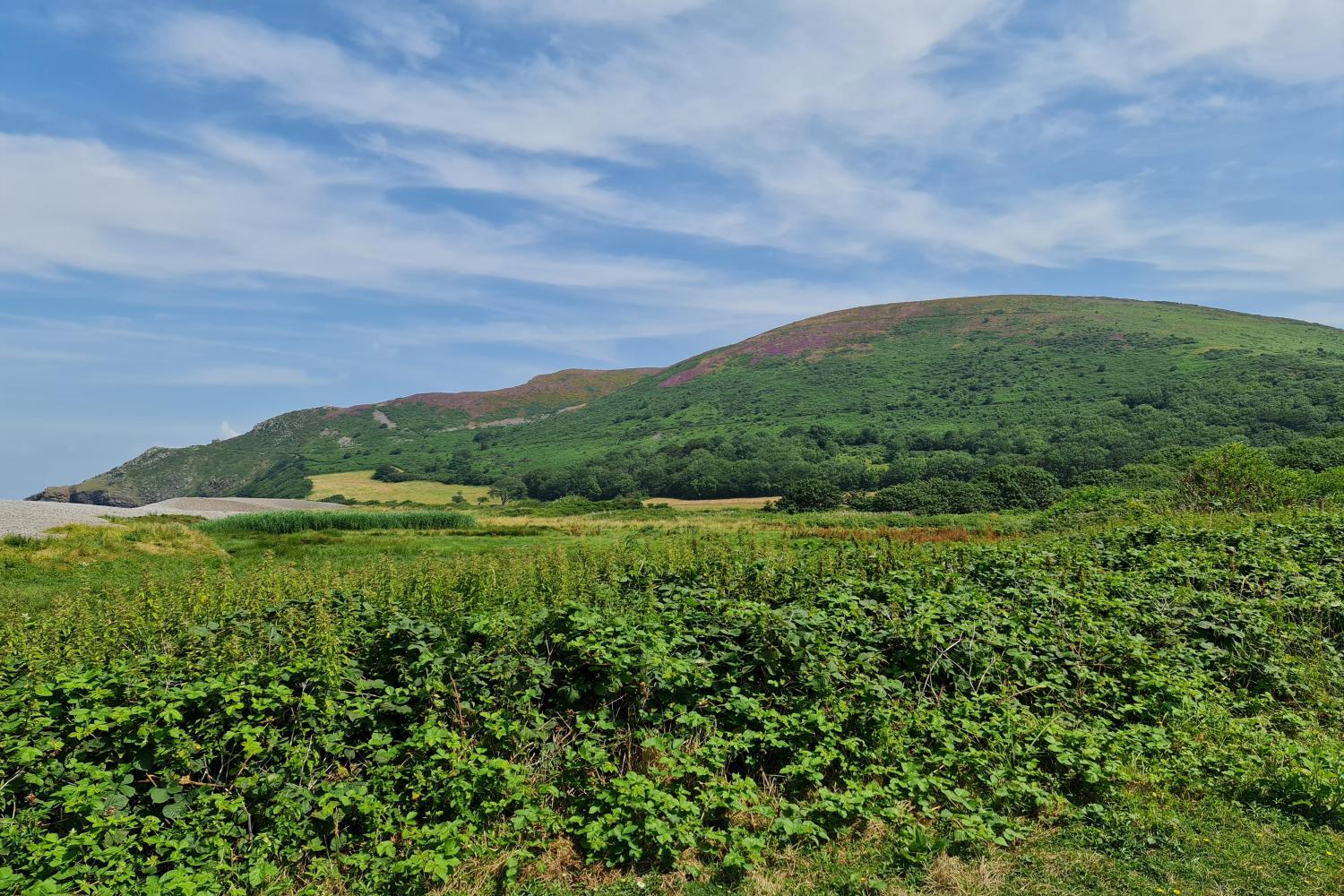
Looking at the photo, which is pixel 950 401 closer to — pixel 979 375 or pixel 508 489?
pixel 979 375

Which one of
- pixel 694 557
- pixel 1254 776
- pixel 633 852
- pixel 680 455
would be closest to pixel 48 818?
pixel 633 852

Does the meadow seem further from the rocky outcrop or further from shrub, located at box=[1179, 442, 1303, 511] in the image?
the rocky outcrop

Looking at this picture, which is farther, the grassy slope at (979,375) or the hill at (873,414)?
the grassy slope at (979,375)

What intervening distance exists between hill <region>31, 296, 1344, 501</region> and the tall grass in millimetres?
59122

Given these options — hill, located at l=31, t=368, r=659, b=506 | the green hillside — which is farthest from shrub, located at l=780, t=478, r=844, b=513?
hill, located at l=31, t=368, r=659, b=506

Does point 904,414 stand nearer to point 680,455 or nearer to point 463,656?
point 680,455

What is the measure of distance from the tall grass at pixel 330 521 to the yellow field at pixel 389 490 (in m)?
40.8

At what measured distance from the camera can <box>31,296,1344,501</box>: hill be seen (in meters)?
96.1

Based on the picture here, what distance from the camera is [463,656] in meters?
5.69

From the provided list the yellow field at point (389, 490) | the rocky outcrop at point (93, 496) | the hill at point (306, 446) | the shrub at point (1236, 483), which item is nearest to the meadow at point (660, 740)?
the shrub at point (1236, 483)

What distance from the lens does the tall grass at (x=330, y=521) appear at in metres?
44.6

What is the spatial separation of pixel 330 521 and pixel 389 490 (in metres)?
60.0

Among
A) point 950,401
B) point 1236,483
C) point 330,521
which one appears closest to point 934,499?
point 1236,483

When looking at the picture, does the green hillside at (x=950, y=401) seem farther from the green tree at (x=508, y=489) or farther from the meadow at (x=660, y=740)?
the meadow at (x=660, y=740)
